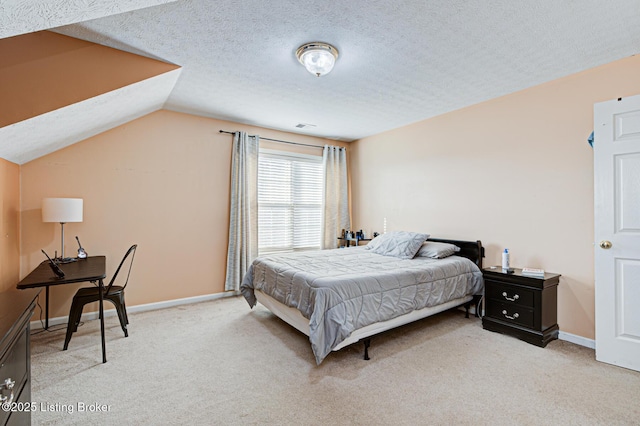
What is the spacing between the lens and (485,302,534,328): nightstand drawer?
2.83 metres

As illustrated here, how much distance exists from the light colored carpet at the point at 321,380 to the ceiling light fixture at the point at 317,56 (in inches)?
97.0

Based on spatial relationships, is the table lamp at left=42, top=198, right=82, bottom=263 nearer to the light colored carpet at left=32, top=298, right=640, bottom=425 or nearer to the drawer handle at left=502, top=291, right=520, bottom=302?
the light colored carpet at left=32, top=298, right=640, bottom=425

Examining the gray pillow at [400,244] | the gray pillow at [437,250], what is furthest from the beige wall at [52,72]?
the gray pillow at [437,250]

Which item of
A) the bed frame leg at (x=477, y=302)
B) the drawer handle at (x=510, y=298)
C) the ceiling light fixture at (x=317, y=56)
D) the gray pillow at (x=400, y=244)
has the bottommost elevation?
the bed frame leg at (x=477, y=302)

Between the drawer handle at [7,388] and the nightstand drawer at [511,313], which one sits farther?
the nightstand drawer at [511,313]

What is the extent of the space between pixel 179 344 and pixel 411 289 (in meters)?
2.28

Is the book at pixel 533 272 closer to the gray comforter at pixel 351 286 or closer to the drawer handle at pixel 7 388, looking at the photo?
the gray comforter at pixel 351 286

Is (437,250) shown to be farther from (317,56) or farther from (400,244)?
(317,56)

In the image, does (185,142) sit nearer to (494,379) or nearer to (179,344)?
(179,344)

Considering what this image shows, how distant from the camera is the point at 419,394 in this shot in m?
2.03

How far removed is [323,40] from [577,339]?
11.7 ft

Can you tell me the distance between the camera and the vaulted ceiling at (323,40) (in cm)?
189

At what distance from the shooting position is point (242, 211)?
4.37 metres

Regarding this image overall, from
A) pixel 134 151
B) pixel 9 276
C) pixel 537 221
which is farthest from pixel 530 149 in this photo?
pixel 9 276
